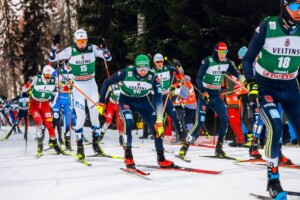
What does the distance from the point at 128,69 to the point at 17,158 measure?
3948mm

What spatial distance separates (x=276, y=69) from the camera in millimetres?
4379

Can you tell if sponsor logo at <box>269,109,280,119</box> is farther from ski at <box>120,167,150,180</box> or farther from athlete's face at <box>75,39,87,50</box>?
athlete's face at <box>75,39,87,50</box>

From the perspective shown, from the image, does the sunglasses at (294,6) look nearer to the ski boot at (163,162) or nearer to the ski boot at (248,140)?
the ski boot at (163,162)

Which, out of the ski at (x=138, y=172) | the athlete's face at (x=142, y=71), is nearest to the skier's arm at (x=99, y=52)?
the athlete's face at (x=142, y=71)

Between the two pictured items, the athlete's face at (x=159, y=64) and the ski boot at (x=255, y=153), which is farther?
the athlete's face at (x=159, y=64)

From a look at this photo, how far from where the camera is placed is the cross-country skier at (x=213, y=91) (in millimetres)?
7895

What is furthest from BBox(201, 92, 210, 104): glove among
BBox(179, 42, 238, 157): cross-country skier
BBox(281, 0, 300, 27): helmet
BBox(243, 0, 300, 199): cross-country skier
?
BBox(281, 0, 300, 27): helmet

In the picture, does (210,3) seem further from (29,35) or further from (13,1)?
(13,1)

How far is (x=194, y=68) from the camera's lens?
53.1ft

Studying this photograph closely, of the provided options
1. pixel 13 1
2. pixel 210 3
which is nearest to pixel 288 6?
pixel 210 3

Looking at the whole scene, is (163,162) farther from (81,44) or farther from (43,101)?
(43,101)

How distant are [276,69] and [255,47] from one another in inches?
13.5

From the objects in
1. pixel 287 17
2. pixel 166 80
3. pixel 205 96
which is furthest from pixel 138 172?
pixel 166 80

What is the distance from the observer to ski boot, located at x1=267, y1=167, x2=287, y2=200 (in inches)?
152
